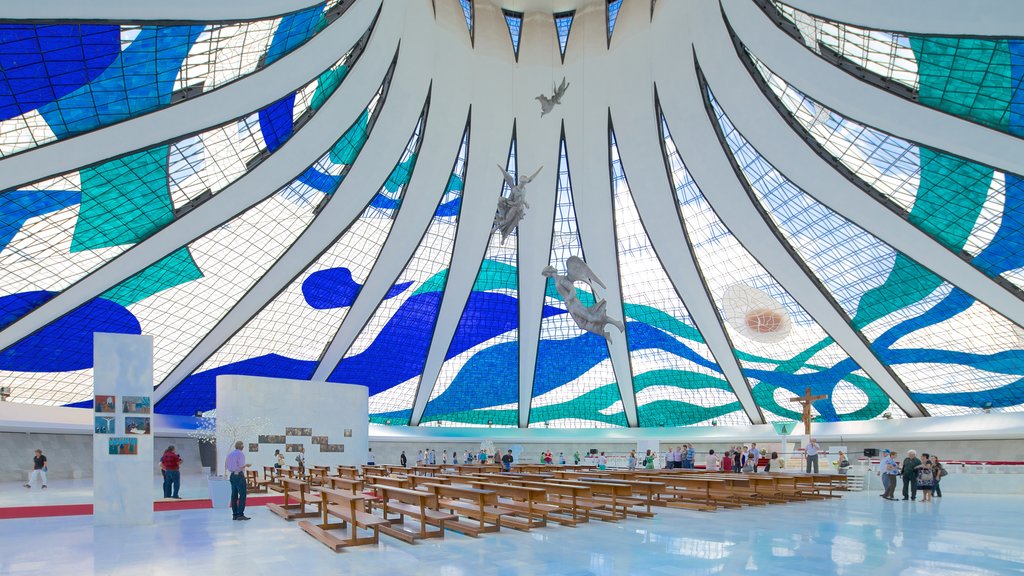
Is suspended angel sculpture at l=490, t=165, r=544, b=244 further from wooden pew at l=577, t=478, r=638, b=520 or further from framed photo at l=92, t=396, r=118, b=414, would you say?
framed photo at l=92, t=396, r=118, b=414

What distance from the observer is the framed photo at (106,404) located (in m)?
13.2

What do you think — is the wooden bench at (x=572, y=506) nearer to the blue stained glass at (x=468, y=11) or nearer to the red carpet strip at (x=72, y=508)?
the red carpet strip at (x=72, y=508)

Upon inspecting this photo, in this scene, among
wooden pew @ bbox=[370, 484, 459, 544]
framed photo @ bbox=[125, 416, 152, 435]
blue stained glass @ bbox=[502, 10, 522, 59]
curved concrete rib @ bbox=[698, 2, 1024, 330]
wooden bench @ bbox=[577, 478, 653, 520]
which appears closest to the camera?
wooden pew @ bbox=[370, 484, 459, 544]

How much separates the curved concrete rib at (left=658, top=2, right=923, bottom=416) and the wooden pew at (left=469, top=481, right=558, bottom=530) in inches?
637

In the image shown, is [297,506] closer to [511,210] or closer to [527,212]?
[511,210]

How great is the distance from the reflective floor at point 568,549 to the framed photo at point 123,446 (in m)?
1.37

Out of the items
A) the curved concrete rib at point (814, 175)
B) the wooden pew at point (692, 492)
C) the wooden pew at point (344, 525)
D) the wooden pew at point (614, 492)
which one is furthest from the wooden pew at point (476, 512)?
the curved concrete rib at point (814, 175)

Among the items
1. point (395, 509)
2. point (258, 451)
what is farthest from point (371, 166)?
point (395, 509)

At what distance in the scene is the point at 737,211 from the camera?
2634cm

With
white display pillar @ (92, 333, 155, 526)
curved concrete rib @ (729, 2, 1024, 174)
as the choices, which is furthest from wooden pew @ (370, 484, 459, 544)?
curved concrete rib @ (729, 2, 1024, 174)

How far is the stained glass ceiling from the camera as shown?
1772cm

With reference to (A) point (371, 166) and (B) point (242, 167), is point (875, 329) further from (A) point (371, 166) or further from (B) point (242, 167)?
(B) point (242, 167)

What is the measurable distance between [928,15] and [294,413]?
72.8 feet

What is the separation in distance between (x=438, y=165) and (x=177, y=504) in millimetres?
15556
